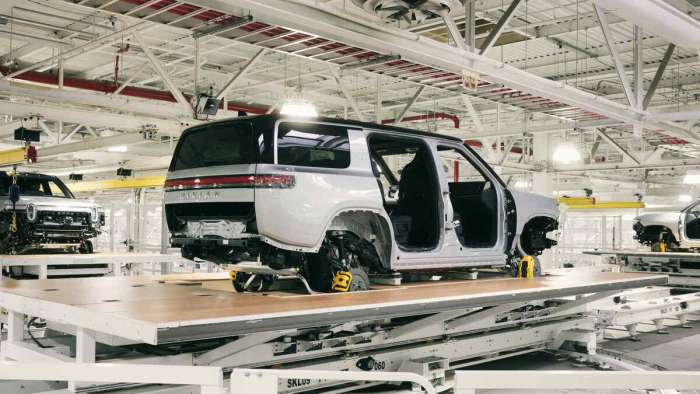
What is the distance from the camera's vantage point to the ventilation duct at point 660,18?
525 centimetres

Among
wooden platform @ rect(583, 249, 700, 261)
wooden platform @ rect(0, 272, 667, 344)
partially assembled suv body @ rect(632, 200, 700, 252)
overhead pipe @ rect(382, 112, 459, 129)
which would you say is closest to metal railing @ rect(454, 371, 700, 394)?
wooden platform @ rect(0, 272, 667, 344)

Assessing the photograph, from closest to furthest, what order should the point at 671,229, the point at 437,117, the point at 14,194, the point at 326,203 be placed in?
the point at 326,203, the point at 14,194, the point at 671,229, the point at 437,117

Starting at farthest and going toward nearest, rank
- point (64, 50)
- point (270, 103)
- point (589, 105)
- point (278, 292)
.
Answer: point (270, 103), point (64, 50), point (589, 105), point (278, 292)

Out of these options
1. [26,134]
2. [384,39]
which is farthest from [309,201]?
[26,134]

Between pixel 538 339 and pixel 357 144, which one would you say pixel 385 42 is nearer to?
pixel 357 144

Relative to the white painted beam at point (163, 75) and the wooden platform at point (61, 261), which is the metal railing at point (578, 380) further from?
the white painted beam at point (163, 75)

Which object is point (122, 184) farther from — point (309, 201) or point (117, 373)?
point (117, 373)

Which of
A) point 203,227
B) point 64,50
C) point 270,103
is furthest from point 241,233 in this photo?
point 270,103

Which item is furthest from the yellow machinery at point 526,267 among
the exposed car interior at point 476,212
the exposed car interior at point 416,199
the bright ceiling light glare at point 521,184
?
the bright ceiling light glare at point 521,184

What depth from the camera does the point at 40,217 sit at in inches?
386

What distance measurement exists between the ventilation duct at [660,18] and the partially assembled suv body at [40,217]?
26.7 feet

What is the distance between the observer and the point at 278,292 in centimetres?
469

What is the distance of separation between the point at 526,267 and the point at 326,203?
264 centimetres

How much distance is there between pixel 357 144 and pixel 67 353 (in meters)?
2.37
